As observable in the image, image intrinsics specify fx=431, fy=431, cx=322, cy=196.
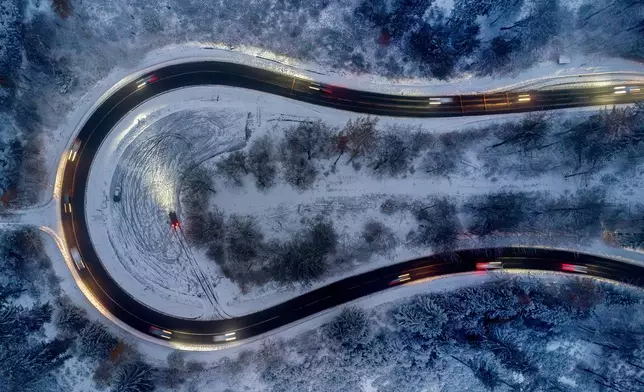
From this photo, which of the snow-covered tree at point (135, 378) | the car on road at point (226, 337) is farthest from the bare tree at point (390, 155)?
the snow-covered tree at point (135, 378)

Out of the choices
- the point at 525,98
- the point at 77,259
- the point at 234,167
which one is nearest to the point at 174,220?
the point at 234,167

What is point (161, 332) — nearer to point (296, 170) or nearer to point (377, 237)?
point (296, 170)

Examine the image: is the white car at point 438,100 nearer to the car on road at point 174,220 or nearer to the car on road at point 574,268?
the car on road at point 574,268

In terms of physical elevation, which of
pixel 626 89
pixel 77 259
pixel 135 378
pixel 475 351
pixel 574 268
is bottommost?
pixel 475 351

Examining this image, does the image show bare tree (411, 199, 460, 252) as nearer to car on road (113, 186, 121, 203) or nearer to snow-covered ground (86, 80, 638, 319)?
snow-covered ground (86, 80, 638, 319)

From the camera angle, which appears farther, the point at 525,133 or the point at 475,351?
the point at 525,133

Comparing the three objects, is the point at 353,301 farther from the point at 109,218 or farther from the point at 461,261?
the point at 109,218

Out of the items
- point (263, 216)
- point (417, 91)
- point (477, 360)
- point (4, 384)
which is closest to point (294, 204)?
point (263, 216)
